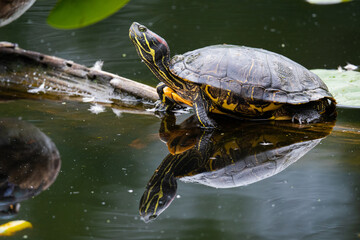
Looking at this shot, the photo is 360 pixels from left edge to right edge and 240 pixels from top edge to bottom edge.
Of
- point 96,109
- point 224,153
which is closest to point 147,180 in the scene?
point 224,153

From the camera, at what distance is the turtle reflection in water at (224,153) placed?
2078 millimetres

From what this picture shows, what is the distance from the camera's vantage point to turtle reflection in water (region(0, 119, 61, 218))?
6.54ft

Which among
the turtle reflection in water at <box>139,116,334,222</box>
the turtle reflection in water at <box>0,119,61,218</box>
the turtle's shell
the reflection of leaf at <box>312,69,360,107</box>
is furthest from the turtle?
the turtle reflection in water at <box>0,119,61,218</box>

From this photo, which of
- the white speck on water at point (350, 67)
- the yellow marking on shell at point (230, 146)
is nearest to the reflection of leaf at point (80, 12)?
the yellow marking on shell at point (230, 146)

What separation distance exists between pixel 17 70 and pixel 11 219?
192 cm

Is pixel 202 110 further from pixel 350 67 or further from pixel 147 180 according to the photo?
pixel 350 67

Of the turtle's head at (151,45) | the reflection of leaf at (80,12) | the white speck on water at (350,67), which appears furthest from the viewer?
the white speck on water at (350,67)

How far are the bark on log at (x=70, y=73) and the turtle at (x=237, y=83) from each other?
33cm

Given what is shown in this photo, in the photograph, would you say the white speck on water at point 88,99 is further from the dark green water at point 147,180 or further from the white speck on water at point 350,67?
the white speck on water at point 350,67

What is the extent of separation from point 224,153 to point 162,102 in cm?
84

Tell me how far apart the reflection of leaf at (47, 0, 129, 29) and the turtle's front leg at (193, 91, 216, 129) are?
6.58 feet

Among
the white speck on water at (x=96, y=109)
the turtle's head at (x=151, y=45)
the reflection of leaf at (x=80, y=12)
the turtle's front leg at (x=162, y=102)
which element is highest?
the reflection of leaf at (x=80, y=12)

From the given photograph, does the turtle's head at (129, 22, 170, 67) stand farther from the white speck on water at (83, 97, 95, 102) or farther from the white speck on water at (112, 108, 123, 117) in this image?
the white speck on water at (83, 97, 95, 102)

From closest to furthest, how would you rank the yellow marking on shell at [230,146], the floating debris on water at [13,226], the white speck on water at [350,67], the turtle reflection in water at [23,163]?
the floating debris on water at [13,226] < the turtle reflection in water at [23,163] < the yellow marking on shell at [230,146] < the white speck on water at [350,67]
